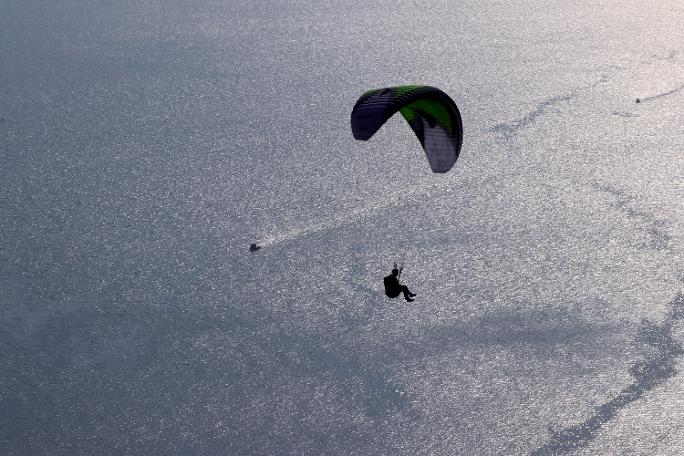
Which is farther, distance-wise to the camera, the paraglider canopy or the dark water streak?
the dark water streak

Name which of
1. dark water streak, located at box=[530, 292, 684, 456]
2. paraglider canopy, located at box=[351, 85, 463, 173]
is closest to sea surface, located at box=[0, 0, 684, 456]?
dark water streak, located at box=[530, 292, 684, 456]

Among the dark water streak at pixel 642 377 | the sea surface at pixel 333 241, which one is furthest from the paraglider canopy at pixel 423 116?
the dark water streak at pixel 642 377

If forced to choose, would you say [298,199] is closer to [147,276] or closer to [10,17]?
[147,276]

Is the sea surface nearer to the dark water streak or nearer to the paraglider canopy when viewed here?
the dark water streak

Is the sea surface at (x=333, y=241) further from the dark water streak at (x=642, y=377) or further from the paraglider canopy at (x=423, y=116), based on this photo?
the paraglider canopy at (x=423, y=116)

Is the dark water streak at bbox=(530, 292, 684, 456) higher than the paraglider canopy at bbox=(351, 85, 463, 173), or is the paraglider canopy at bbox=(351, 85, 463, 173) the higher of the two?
the paraglider canopy at bbox=(351, 85, 463, 173)

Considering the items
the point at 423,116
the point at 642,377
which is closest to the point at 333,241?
the point at 423,116
